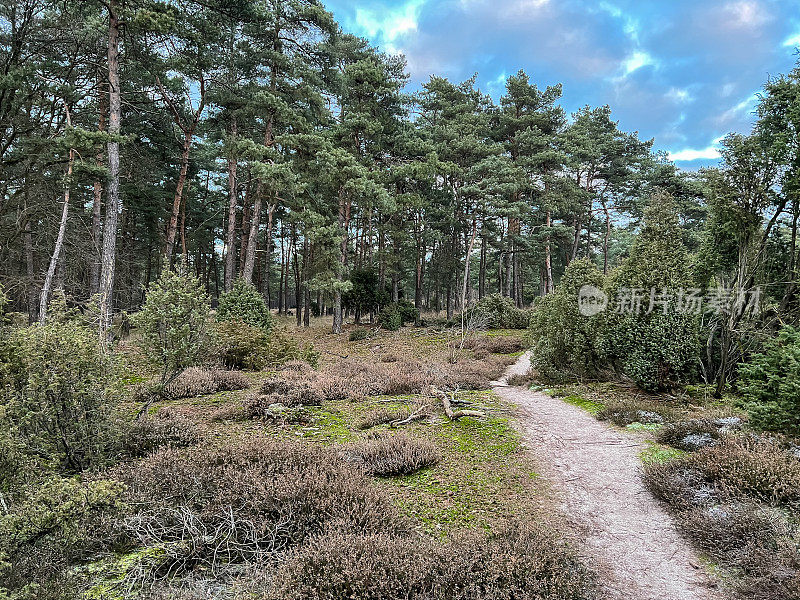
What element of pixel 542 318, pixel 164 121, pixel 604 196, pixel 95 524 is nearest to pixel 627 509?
pixel 95 524

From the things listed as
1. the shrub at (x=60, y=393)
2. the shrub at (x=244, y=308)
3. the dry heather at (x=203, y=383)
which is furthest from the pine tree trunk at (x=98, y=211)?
the shrub at (x=60, y=393)

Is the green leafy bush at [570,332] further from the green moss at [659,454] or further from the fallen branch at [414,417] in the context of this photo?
the fallen branch at [414,417]

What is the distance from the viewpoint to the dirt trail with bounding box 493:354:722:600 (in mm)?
2924

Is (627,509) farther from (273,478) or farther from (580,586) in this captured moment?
(273,478)

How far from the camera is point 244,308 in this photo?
13633mm

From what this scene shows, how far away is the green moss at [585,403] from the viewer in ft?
26.2

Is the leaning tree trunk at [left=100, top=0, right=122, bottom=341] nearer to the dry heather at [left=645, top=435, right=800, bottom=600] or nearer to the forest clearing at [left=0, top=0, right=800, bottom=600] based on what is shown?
the forest clearing at [left=0, top=0, right=800, bottom=600]

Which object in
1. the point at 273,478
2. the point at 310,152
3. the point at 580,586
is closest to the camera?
the point at 580,586

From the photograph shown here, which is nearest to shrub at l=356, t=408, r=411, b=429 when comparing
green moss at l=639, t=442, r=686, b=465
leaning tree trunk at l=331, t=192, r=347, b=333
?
green moss at l=639, t=442, r=686, b=465

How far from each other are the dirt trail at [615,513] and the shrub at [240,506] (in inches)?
68.8

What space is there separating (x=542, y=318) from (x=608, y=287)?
86.5 inches

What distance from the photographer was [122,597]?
2.49 m

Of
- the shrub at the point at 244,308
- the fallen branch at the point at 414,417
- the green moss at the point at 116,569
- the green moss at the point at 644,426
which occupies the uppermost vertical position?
the shrub at the point at 244,308

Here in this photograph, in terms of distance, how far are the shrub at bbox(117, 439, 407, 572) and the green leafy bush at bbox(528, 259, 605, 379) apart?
7.49 metres
